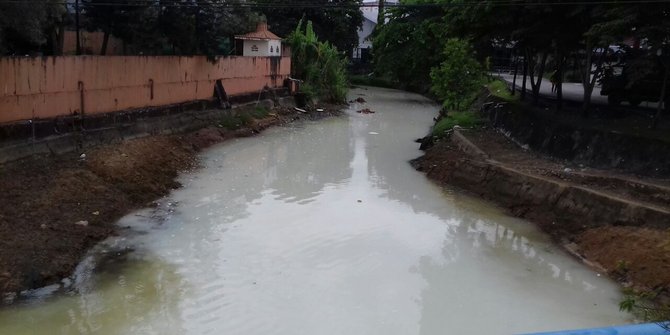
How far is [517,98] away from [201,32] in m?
11.3

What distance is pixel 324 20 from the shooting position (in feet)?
128

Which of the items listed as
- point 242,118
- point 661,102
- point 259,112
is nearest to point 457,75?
point 259,112

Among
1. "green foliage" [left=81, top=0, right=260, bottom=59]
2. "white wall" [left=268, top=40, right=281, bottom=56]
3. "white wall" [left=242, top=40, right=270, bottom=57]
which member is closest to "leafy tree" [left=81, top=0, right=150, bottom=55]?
"green foliage" [left=81, top=0, right=260, bottom=59]

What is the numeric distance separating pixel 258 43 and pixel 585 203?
17399mm

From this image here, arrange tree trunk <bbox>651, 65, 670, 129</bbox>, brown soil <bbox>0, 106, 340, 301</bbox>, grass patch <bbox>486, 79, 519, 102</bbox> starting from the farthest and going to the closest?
grass patch <bbox>486, 79, 519, 102</bbox>
tree trunk <bbox>651, 65, 670, 129</bbox>
brown soil <bbox>0, 106, 340, 301</bbox>

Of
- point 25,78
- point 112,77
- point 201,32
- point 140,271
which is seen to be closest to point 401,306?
point 140,271

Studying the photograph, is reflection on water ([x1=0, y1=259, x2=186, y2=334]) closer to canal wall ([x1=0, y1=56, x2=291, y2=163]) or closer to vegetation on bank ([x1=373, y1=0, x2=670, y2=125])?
canal wall ([x1=0, y1=56, x2=291, y2=163])

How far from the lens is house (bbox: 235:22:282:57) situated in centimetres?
2400

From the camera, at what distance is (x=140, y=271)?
7.81 meters

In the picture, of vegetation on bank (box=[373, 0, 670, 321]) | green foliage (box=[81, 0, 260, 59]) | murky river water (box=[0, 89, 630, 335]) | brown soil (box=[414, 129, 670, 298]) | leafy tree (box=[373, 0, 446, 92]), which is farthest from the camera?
leafy tree (box=[373, 0, 446, 92])

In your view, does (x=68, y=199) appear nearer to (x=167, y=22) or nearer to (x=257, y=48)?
(x=167, y=22)

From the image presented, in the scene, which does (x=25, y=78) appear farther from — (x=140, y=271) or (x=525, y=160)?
(x=525, y=160)

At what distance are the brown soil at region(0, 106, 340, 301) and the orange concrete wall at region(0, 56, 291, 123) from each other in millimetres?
1094

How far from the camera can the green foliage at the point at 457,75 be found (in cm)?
2119
